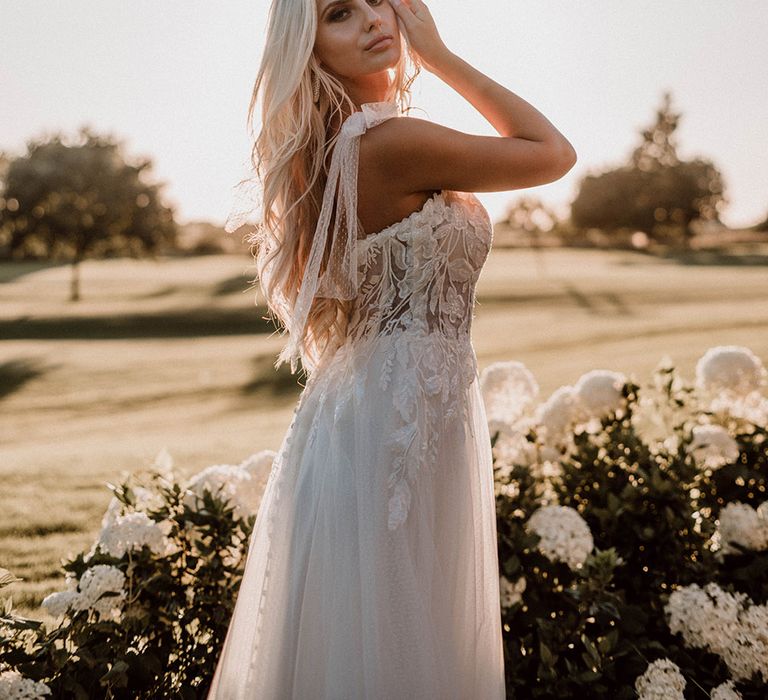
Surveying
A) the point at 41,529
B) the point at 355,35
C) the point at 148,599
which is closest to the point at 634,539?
the point at 148,599

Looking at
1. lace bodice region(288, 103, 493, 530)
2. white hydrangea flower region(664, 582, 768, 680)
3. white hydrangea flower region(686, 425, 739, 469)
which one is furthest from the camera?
white hydrangea flower region(686, 425, 739, 469)

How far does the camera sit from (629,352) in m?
18.5

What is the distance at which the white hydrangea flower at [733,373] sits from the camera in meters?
4.77

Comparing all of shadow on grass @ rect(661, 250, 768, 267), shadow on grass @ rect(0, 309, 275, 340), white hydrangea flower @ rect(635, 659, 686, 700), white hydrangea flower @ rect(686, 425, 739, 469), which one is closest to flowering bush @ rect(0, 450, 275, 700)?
white hydrangea flower @ rect(635, 659, 686, 700)

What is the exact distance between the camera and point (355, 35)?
9.81 feet

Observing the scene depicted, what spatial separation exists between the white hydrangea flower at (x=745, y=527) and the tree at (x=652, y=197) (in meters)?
72.0

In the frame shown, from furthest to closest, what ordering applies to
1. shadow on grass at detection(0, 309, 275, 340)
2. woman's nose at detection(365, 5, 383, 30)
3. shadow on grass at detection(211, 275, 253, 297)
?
shadow on grass at detection(211, 275, 253, 297) → shadow on grass at detection(0, 309, 275, 340) → woman's nose at detection(365, 5, 383, 30)

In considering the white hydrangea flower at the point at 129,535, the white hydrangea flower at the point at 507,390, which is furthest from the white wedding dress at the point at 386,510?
the white hydrangea flower at the point at 507,390

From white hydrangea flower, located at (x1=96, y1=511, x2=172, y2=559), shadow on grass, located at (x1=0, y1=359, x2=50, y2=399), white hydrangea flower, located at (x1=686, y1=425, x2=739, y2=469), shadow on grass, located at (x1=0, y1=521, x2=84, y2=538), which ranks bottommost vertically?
shadow on grass, located at (x1=0, y1=359, x2=50, y2=399)

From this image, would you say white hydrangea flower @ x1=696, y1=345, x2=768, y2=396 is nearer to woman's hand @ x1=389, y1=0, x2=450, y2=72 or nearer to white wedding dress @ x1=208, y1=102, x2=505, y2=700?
white wedding dress @ x1=208, y1=102, x2=505, y2=700

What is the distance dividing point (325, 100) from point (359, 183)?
0.43m

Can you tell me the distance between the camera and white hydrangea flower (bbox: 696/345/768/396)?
4773 mm

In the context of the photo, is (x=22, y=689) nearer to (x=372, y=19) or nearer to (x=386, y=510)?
(x=386, y=510)

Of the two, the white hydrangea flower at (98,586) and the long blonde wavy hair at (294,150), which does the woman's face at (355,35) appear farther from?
the white hydrangea flower at (98,586)
